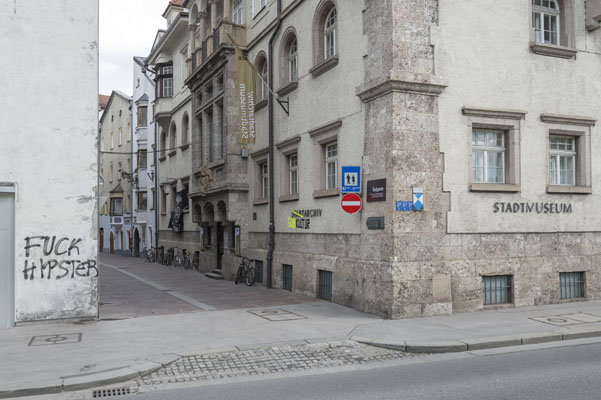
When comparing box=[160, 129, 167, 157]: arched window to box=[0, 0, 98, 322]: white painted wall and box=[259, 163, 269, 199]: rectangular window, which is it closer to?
box=[259, 163, 269, 199]: rectangular window

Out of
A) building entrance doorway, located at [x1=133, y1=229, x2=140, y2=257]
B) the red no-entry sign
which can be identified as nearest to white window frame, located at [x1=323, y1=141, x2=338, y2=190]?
the red no-entry sign

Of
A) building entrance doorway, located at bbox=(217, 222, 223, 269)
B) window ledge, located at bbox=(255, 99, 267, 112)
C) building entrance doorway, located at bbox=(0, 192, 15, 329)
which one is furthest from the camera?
building entrance doorway, located at bbox=(217, 222, 223, 269)

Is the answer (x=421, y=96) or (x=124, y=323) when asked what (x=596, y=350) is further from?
(x=124, y=323)

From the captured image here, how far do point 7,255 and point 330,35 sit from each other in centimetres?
986

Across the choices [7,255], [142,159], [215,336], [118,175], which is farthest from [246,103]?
[118,175]

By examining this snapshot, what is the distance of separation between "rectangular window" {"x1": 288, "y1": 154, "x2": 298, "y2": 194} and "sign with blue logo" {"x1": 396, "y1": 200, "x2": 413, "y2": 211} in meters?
6.17

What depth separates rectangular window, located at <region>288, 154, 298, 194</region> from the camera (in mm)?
17922

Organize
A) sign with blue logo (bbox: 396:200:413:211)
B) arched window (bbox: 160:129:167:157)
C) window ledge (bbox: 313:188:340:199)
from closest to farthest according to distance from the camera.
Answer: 1. sign with blue logo (bbox: 396:200:413:211)
2. window ledge (bbox: 313:188:340:199)
3. arched window (bbox: 160:129:167:157)

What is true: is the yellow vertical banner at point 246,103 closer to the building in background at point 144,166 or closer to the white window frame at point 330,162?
the white window frame at point 330,162

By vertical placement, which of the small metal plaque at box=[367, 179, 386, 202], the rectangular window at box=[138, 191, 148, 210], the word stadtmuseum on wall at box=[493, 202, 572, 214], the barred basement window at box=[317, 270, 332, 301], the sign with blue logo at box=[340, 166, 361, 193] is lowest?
the barred basement window at box=[317, 270, 332, 301]

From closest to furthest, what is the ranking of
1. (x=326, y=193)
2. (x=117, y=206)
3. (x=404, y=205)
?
(x=404, y=205)
(x=326, y=193)
(x=117, y=206)

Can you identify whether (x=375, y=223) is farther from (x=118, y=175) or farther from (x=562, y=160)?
(x=118, y=175)

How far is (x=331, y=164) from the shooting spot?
51.7 feet

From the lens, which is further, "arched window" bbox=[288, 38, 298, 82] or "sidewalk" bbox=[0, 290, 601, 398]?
"arched window" bbox=[288, 38, 298, 82]
